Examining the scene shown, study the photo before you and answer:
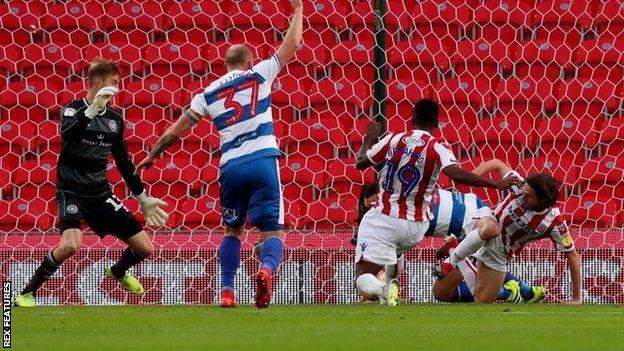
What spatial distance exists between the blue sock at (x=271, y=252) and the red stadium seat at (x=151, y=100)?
442 cm

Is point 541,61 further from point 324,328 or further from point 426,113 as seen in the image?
point 324,328

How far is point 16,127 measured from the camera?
39.2 feet

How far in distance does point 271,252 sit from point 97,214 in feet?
4.43

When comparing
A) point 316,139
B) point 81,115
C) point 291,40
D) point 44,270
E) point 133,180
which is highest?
point 291,40

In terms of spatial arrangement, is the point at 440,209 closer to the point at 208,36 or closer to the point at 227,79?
the point at 227,79

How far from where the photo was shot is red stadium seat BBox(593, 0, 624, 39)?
1309cm

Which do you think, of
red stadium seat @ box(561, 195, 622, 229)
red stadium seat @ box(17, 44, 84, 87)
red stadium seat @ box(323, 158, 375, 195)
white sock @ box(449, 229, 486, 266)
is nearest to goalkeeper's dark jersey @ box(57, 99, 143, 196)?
white sock @ box(449, 229, 486, 266)

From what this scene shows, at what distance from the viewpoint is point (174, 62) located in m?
12.6

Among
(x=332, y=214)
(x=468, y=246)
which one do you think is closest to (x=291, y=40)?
(x=468, y=246)

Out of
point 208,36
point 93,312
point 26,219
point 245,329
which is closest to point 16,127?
point 26,219

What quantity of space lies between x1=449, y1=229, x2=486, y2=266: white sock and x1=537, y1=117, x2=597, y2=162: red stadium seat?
130 inches

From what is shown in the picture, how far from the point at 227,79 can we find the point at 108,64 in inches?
31.6

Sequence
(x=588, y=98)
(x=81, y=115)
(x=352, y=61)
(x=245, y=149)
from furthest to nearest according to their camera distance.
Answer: (x=588, y=98) → (x=352, y=61) → (x=81, y=115) → (x=245, y=149)

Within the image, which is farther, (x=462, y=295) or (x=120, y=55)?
(x=120, y=55)
